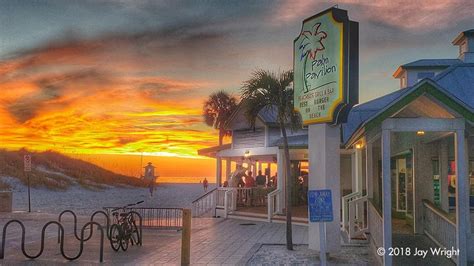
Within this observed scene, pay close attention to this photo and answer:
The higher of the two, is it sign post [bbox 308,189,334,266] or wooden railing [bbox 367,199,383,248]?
sign post [bbox 308,189,334,266]

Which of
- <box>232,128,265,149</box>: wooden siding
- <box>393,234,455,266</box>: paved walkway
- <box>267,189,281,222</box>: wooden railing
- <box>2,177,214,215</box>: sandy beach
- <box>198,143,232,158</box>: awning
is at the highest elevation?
<box>232,128,265,149</box>: wooden siding

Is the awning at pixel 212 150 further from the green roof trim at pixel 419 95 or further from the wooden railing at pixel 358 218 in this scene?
the green roof trim at pixel 419 95

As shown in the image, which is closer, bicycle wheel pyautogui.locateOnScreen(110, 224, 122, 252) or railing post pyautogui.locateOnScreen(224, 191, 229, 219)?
bicycle wheel pyautogui.locateOnScreen(110, 224, 122, 252)

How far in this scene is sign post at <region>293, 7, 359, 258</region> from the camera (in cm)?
1150

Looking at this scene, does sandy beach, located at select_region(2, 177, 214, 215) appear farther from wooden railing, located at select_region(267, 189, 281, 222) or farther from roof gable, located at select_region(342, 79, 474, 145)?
roof gable, located at select_region(342, 79, 474, 145)

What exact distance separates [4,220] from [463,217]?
776 inches

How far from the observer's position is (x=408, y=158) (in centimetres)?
1712

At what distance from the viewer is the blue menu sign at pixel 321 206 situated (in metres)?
8.57

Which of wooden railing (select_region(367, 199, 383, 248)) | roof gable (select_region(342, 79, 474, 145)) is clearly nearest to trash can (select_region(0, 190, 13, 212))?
wooden railing (select_region(367, 199, 383, 248))

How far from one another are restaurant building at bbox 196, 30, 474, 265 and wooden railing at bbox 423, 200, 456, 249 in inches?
0.9

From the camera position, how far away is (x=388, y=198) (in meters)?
10.1

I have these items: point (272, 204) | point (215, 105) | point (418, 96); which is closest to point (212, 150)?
point (272, 204)

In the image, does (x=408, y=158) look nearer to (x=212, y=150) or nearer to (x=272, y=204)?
(x=272, y=204)

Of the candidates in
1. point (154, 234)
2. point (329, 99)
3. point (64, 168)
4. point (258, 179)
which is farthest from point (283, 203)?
point (64, 168)
